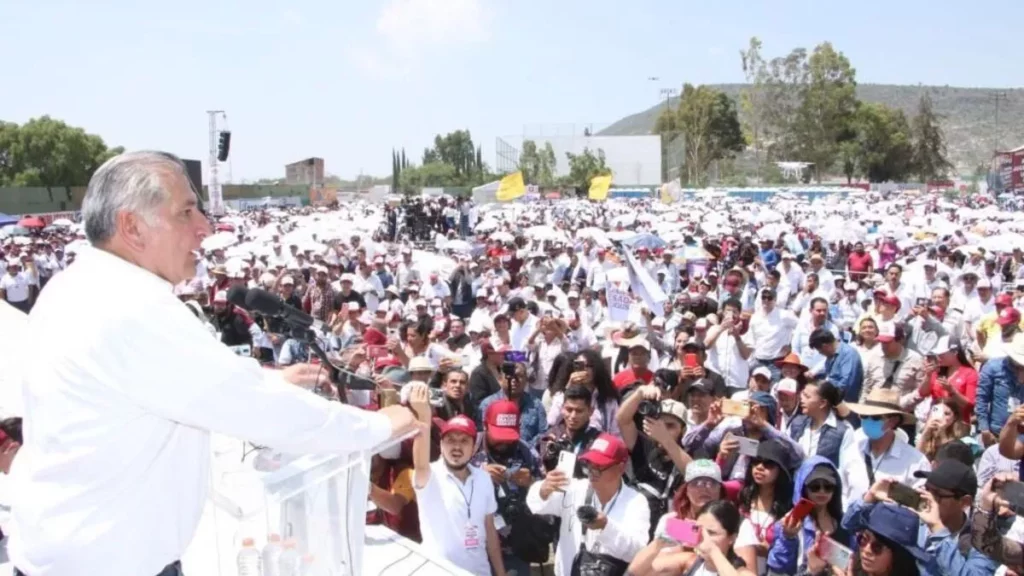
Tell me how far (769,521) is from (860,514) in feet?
2.47

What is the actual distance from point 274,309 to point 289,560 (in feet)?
2.08

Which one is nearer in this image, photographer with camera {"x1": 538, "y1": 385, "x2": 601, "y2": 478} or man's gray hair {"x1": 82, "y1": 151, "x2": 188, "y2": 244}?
man's gray hair {"x1": 82, "y1": 151, "x2": 188, "y2": 244}

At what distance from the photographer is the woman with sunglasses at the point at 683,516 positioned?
376 centimetres

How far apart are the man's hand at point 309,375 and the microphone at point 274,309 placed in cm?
11

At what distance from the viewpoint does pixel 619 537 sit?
13.2 ft

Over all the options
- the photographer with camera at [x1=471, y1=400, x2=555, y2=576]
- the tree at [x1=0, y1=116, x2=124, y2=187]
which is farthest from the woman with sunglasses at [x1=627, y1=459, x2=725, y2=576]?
the tree at [x1=0, y1=116, x2=124, y2=187]

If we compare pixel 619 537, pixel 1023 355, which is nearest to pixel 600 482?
pixel 619 537

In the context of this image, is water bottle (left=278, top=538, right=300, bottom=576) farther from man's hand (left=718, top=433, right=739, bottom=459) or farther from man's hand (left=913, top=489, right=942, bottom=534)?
man's hand (left=718, top=433, right=739, bottom=459)

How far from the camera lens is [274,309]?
2.33 metres

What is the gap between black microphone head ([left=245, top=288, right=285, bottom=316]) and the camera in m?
2.32

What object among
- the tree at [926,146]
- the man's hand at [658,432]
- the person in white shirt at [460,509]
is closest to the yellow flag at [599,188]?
the man's hand at [658,432]

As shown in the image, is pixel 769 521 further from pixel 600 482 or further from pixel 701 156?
pixel 701 156

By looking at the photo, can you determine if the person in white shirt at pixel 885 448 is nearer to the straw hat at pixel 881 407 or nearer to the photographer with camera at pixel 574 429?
the straw hat at pixel 881 407

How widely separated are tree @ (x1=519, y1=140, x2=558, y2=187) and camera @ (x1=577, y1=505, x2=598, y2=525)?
76.1m
